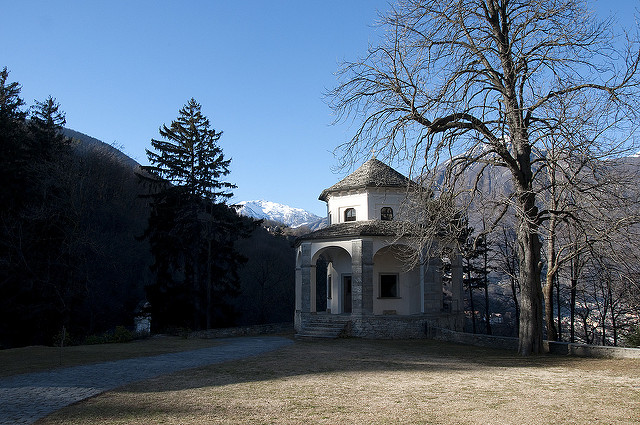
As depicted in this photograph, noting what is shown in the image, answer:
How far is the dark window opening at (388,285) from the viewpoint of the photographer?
27.7 meters

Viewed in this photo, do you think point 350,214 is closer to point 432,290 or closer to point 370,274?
point 370,274

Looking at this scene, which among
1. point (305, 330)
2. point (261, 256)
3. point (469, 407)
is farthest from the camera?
point (261, 256)

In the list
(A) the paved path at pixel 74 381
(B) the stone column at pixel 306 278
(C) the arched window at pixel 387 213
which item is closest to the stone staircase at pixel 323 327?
(B) the stone column at pixel 306 278

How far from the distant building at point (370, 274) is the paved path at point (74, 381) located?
790cm

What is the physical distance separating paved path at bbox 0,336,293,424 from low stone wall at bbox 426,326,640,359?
8.85m

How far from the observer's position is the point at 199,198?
3344 centimetres

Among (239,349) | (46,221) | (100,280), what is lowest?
(239,349)

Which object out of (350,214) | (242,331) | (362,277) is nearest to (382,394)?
(362,277)

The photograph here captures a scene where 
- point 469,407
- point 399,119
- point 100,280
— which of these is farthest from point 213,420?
point 100,280

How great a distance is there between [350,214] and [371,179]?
90.5 inches

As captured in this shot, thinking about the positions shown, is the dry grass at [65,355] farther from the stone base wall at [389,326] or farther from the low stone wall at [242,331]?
the stone base wall at [389,326]

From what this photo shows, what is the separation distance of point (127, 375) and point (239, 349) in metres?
7.52

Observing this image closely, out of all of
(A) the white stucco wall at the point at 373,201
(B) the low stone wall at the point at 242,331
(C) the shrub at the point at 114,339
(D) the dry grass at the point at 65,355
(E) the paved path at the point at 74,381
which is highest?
(A) the white stucco wall at the point at 373,201

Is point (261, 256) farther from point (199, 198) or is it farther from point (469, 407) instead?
point (469, 407)
